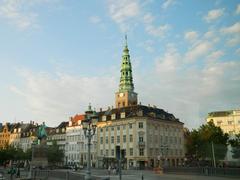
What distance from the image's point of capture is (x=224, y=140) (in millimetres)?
85438

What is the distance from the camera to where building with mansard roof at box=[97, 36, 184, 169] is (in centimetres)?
8644

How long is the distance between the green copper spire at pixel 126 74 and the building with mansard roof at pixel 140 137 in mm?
14175

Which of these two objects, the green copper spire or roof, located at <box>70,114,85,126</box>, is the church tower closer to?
the green copper spire

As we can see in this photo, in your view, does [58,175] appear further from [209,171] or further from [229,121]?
[229,121]

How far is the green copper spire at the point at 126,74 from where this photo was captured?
11300 cm

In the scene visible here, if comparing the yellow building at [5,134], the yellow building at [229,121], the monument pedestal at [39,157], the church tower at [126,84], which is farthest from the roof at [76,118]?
the monument pedestal at [39,157]

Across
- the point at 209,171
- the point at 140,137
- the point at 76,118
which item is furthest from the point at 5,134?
the point at 209,171

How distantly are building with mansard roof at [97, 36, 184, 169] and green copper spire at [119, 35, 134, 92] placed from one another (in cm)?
1417

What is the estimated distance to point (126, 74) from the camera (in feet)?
371

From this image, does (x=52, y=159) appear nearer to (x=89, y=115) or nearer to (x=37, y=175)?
(x=37, y=175)

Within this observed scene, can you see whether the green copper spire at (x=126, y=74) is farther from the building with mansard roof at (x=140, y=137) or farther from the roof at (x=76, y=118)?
the roof at (x=76, y=118)

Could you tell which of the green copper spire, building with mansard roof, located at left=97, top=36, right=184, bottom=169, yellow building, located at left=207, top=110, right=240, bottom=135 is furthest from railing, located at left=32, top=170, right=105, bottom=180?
yellow building, located at left=207, top=110, right=240, bottom=135

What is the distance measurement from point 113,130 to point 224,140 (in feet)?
101

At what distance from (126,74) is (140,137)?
32.1 m
